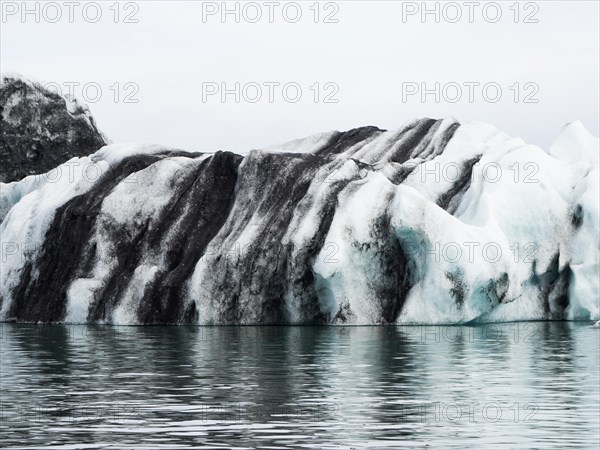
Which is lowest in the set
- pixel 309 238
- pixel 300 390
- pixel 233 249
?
pixel 300 390

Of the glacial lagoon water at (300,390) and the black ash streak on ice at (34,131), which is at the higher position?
the black ash streak on ice at (34,131)

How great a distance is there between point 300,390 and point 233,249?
78.4ft

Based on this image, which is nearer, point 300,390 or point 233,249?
point 300,390

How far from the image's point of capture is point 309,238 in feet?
162

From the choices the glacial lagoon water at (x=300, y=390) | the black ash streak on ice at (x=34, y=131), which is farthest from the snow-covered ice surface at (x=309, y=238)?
the black ash streak on ice at (x=34, y=131)

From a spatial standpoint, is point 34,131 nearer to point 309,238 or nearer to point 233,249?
point 233,249

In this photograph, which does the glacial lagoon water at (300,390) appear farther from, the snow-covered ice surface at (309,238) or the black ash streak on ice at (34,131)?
the black ash streak on ice at (34,131)

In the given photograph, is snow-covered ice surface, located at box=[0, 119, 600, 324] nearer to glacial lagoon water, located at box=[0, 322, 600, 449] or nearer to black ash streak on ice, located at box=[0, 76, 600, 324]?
black ash streak on ice, located at box=[0, 76, 600, 324]

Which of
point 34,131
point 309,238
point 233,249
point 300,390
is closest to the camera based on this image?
point 300,390

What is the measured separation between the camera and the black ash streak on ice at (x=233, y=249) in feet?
162

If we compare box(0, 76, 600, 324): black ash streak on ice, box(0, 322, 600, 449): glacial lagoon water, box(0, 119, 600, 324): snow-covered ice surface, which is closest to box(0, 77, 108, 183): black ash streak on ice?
box(0, 119, 600, 324): snow-covered ice surface

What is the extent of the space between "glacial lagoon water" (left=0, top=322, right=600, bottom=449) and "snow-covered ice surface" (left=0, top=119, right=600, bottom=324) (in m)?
5.28

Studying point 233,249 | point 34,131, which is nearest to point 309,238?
point 233,249

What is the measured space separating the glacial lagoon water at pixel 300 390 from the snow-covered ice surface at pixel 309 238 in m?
5.28
